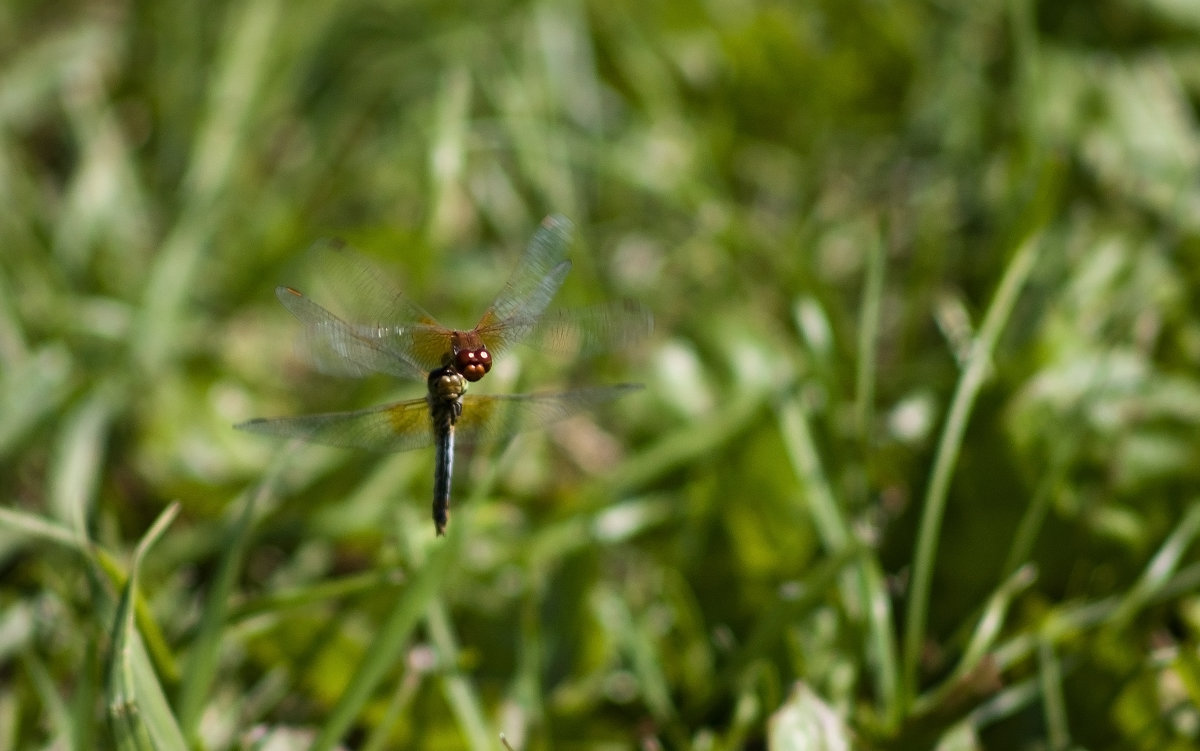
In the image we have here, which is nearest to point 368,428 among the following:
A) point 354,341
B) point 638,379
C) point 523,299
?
point 354,341

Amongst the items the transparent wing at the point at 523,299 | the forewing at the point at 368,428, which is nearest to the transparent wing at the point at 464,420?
the forewing at the point at 368,428

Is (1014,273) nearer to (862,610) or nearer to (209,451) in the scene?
(862,610)

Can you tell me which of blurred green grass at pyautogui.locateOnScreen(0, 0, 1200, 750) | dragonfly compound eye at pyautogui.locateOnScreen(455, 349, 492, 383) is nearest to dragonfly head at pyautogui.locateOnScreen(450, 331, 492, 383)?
dragonfly compound eye at pyautogui.locateOnScreen(455, 349, 492, 383)

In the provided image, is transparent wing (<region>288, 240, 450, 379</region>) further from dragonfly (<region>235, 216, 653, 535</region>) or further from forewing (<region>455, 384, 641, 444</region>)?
forewing (<region>455, 384, 641, 444</region>)

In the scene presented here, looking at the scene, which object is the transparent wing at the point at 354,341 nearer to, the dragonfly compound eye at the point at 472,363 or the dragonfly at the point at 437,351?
the dragonfly at the point at 437,351

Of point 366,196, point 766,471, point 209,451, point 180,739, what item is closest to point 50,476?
point 209,451

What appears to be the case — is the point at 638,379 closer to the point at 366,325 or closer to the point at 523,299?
the point at 523,299
